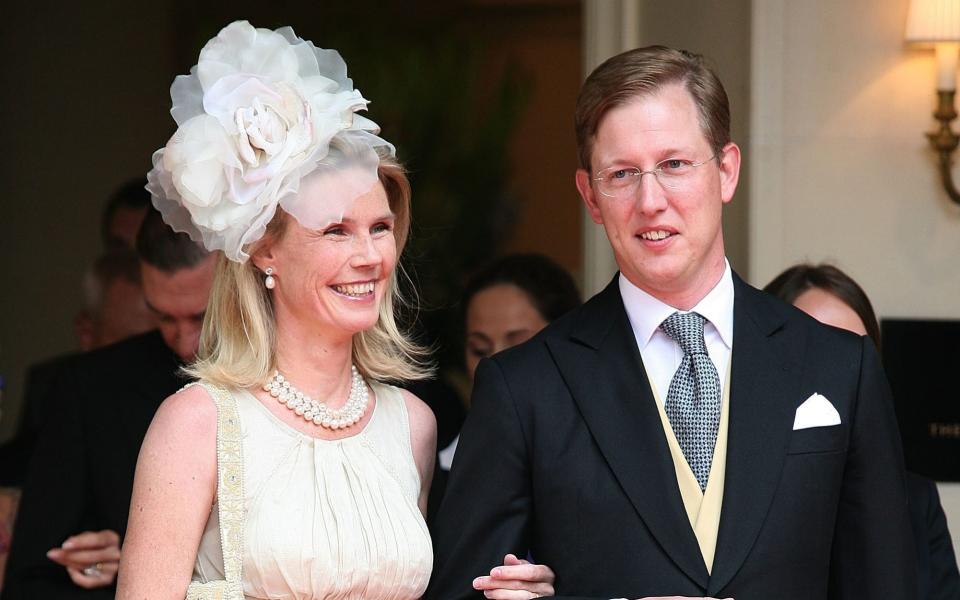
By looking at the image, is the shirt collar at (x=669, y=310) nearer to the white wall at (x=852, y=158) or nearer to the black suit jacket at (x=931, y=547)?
the black suit jacket at (x=931, y=547)

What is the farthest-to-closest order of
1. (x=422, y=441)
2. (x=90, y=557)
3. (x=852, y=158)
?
(x=852, y=158), (x=90, y=557), (x=422, y=441)

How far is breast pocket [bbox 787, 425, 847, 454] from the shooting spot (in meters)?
2.87

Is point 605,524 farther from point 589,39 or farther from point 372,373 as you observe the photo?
point 589,39

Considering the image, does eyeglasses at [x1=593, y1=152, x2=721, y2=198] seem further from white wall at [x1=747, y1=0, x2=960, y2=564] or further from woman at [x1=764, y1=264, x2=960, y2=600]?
white wall at [x1=747, y1=0, x2=960, y2=564]

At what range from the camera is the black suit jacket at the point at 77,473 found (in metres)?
3.84

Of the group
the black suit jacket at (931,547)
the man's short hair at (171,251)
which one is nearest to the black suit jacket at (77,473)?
the man's short hair at (171,251)

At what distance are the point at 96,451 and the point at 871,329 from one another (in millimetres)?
2061

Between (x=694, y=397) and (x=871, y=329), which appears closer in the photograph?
(x=694, y=397)

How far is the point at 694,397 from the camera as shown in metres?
2.96

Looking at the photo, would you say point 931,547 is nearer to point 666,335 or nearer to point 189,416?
point 666,335

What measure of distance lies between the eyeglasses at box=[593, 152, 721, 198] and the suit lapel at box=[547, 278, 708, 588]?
253 mm

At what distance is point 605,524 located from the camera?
2855mm

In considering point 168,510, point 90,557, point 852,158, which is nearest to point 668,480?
point 168,510

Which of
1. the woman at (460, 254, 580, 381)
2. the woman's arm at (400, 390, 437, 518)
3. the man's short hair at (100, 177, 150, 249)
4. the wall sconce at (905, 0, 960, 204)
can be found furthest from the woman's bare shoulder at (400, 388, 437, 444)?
the man's short hair at (100, 177, 150, 249)
